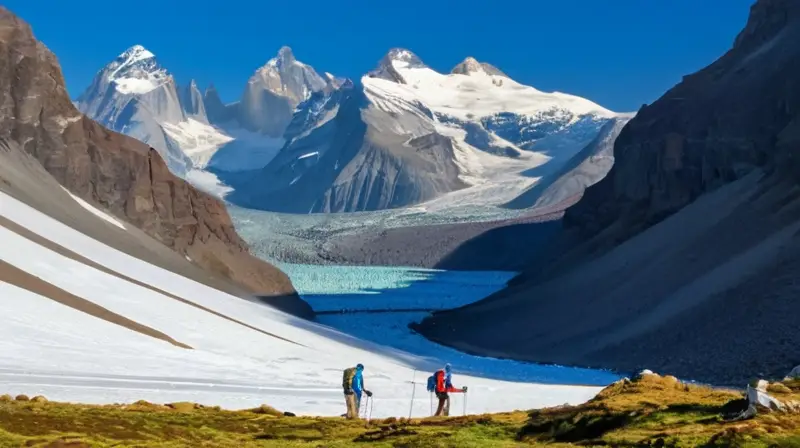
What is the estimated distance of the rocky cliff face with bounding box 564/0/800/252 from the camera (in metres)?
82.1

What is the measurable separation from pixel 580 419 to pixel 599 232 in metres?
88.6

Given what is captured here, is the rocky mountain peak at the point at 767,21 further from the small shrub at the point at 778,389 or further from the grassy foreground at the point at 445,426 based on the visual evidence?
the small shrub at the point at 778,389

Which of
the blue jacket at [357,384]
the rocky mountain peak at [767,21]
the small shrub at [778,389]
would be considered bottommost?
the small shrub at [778,389]

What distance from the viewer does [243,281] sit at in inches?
3093

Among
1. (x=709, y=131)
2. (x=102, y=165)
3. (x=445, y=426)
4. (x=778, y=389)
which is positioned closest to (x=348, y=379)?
(x=445, y=426)

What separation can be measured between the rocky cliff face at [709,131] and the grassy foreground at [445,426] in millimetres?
57834

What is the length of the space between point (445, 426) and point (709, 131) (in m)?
80.7

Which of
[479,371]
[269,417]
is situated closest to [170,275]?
[479,371]

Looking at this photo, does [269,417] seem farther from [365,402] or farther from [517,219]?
[517,219]

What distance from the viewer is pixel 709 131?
91.2 metres

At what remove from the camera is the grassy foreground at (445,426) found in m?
12.7

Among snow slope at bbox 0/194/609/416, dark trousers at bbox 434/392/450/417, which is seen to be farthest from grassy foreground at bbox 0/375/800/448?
snow slope at bbox 0/194/609/416

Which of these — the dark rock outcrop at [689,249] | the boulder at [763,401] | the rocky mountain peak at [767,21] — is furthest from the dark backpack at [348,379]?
the rocky mountain peak at [767,21]

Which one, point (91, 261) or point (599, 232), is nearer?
point (91, 261)
